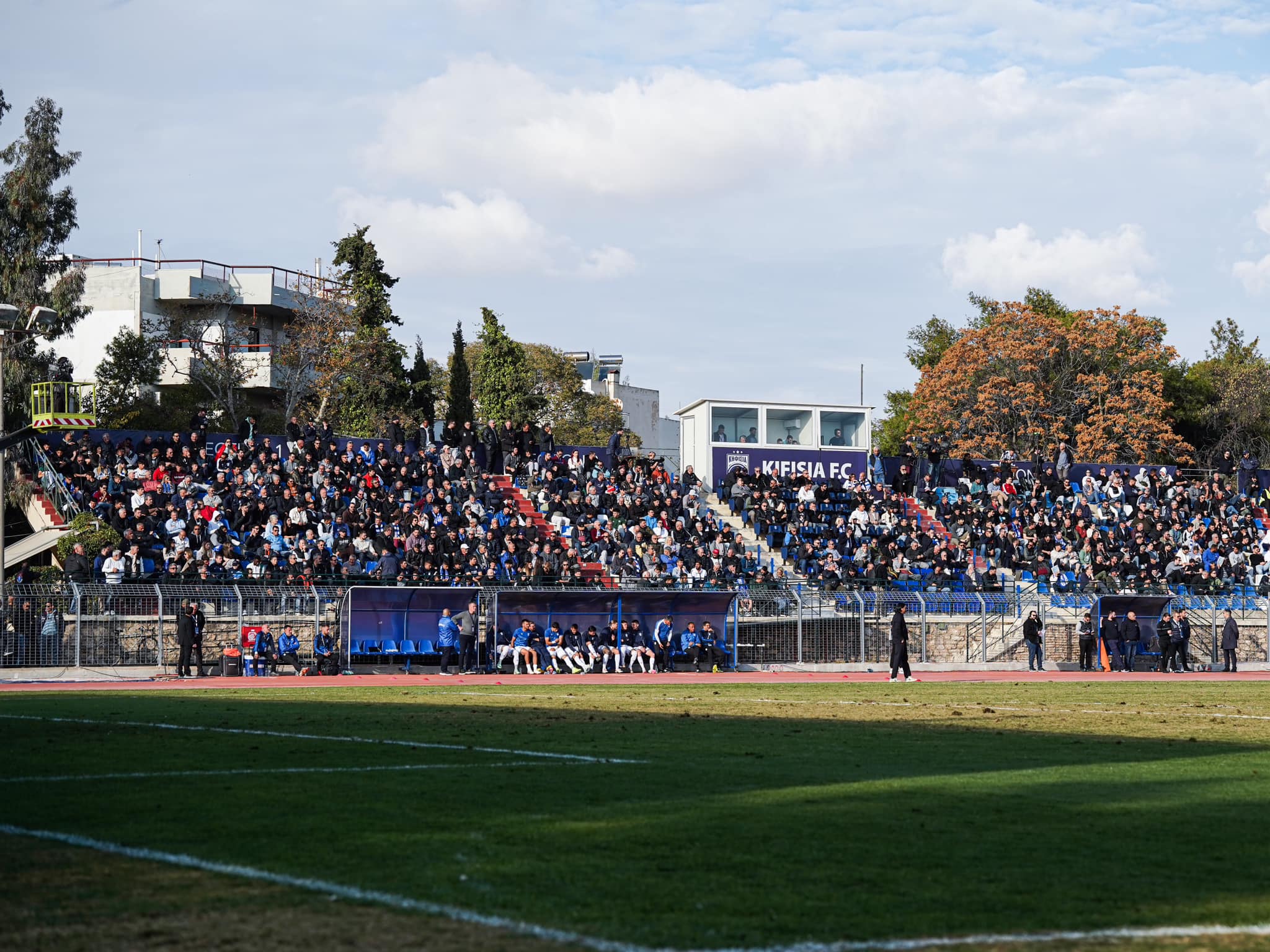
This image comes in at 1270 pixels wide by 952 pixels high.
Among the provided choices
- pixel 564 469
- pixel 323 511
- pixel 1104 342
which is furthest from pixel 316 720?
pixel 1104 342

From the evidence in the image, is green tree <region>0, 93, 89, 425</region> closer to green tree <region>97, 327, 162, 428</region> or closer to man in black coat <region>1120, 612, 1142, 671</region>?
green tree <region>97, 327, 162, 428</region>

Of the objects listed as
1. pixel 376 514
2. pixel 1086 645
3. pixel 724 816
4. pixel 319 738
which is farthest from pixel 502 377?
pixel 724 816

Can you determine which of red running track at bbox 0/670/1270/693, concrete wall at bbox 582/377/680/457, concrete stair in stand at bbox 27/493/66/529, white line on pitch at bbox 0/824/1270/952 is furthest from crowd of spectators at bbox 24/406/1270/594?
Answer: concrete wall at bbox 582/377/680/457

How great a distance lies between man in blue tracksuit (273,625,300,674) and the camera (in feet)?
110

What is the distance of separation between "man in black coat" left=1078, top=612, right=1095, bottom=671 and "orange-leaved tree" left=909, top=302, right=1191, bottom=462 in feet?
98.4

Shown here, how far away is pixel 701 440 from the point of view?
53.5 m

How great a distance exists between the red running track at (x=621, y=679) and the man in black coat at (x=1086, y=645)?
37.9 inches

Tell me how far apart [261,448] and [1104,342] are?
146 ft

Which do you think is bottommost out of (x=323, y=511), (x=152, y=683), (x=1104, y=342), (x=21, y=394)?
(x=152, y=683)

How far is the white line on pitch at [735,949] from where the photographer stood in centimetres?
602

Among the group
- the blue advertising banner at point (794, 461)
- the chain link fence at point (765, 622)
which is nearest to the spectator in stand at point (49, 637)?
the chain link fence at point (765, 622)

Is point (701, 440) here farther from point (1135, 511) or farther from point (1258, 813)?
point (1258, 813)

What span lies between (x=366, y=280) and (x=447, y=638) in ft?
130

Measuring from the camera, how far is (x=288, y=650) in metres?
33.5
